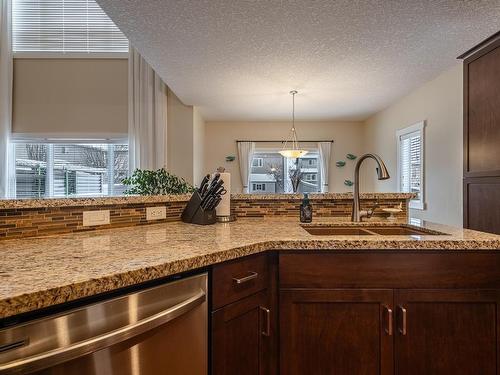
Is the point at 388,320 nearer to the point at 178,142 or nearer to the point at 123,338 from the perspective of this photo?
the point at 123,338

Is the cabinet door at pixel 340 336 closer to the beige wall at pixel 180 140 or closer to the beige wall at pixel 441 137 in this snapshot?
the beige wall at pixel 441 137

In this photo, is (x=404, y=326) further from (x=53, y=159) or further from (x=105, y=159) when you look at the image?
(x=53, y=159)

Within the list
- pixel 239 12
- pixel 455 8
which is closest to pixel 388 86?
pixel 455 8

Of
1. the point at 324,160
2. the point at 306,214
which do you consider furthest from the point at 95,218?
the point at 324,160

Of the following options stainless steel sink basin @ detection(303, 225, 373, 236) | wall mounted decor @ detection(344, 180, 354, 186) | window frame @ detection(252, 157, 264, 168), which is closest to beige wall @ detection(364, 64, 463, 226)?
wall mounted decor @ detection(344, 180, 354, 186)

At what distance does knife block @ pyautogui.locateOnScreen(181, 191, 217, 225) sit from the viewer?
163 centimetres

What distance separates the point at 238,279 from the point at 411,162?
13.7ft

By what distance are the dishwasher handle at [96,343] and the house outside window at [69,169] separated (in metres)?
4.34

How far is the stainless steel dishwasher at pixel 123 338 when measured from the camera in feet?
1.98

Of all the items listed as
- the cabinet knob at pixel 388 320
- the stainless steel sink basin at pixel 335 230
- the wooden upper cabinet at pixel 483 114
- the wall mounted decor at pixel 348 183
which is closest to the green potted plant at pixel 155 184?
the stainless steel sink basin at pixel 335 230

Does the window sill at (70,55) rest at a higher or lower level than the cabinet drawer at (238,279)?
higher

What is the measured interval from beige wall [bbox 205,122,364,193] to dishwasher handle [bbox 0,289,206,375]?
5563 mm

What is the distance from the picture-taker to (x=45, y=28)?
15.2 ft

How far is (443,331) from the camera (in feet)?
3.74
